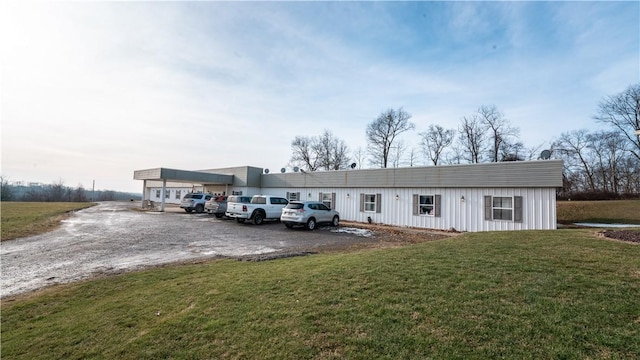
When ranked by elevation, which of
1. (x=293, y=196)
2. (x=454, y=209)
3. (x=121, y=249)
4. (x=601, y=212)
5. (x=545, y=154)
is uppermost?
(x=545, y=154)

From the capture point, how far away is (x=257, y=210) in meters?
19.3

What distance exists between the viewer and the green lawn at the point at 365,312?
130 inches

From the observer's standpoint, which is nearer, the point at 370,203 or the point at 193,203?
the point at 370,203

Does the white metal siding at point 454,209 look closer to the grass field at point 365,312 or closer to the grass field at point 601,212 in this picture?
the grass field at point 365,312

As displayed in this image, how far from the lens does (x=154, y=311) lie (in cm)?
498

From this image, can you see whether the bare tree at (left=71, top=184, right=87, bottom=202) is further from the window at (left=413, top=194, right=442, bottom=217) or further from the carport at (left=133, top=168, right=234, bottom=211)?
the window at (left=413, top=194, right=442, bottom=217)

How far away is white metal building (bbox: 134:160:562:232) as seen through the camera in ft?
48.6

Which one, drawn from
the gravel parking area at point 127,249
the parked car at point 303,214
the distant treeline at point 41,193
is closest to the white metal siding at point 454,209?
the gravel parking area at point 127,249

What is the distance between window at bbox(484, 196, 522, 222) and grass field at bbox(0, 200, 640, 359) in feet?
30.1

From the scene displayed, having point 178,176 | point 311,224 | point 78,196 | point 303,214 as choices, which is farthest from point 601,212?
point 78,196

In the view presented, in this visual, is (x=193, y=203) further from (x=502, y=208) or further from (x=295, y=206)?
(x=502, y=208)

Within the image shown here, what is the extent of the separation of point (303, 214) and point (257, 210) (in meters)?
3.76

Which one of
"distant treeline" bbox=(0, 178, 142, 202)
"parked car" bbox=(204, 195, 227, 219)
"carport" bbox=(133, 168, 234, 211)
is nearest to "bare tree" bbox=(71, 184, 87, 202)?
"distant treeline" bbox=(0, 178, 142, 202)

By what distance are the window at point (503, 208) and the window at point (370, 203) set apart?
6729 mm
